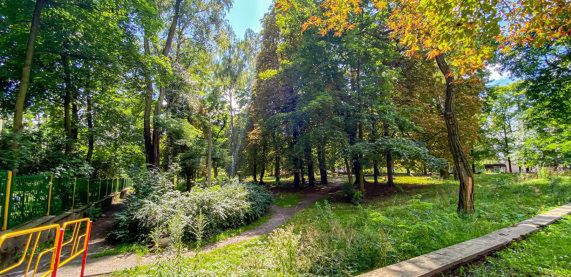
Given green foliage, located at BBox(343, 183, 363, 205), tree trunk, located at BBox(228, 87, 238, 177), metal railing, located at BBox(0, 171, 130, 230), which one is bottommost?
green foliage, located at BBox(343, 183, 363, 205)

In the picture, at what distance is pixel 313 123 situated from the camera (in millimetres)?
14469

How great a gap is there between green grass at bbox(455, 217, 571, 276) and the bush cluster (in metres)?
5.38

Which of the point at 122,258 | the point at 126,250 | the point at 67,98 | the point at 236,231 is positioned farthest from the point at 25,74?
the point at 236,231

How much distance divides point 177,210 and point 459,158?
Answer: 8067 mm

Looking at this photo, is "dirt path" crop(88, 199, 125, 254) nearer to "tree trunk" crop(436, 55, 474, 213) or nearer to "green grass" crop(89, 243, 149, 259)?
"green grass" crop(89, 243, 149, 259)

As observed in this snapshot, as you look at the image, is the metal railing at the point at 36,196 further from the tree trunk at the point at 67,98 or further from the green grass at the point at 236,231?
the green grass at the point at 236,231

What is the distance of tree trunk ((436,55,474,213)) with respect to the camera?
689cm

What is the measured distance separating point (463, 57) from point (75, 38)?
440 inches

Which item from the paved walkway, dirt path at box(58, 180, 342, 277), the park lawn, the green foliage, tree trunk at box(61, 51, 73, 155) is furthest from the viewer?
the green foliage

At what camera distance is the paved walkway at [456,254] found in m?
3.30

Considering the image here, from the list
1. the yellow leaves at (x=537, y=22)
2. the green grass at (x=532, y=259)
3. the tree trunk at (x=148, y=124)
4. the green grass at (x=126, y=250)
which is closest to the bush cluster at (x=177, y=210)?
the green grass at (x=126, y=250)

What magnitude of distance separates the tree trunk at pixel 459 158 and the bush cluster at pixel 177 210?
6808 mm

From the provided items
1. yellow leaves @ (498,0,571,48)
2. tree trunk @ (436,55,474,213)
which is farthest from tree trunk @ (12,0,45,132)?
tree trunk @ (436,55,474,213)

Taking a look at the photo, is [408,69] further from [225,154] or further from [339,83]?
[225,154]
